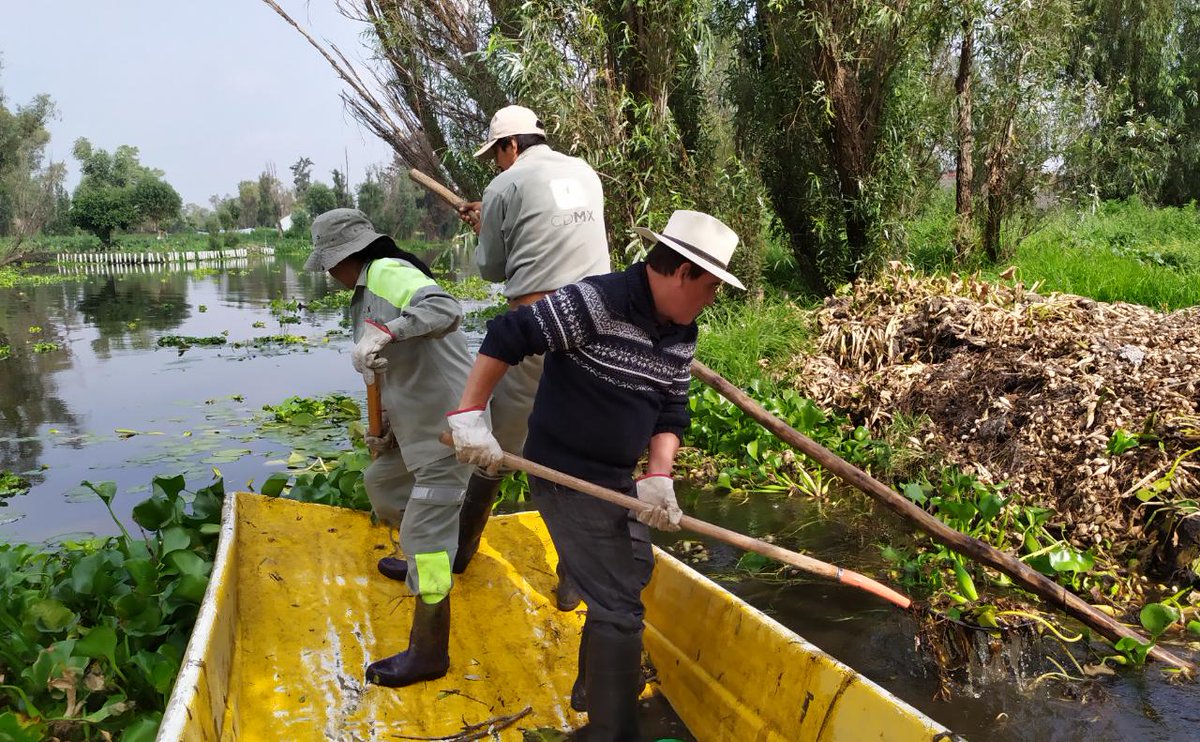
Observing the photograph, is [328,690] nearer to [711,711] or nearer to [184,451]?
[711,711]

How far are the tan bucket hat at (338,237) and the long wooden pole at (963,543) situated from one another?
53.6 inches

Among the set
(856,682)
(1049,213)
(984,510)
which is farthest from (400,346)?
(1049,213)

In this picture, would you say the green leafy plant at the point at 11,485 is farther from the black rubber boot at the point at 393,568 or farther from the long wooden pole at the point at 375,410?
the long wooden pole at the point at 375,410

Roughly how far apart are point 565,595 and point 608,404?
1.39 metres

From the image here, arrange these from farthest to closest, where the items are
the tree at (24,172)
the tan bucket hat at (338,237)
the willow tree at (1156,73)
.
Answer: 1. the tree at (24,172)
2. the willow tree at (1156,73)
3. the tan bucket hat at (338,237)

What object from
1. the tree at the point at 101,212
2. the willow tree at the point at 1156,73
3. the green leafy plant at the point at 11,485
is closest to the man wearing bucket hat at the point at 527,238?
the green leafy plant at the point at 11,485

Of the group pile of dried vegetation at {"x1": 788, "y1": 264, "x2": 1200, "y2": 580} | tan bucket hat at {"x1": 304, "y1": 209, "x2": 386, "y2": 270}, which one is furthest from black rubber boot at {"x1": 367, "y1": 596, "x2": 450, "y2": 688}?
pile of dried vegetation at {"x1": 788, "y1": 264, "x2": 1200, "y2": 580}

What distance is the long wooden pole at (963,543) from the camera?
3.46 metres

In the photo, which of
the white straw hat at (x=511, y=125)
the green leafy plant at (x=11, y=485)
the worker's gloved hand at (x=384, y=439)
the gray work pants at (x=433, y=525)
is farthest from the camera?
the green leafy plant at (x=11, y=485)

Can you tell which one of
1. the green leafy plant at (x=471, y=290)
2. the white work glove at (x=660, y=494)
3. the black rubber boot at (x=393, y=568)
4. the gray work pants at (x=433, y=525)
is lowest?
the black rubber boot at (x=393, y=568)

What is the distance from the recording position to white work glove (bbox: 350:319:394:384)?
2900 millimetres

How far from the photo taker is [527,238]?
376cm

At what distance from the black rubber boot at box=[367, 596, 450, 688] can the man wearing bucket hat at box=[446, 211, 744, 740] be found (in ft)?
2.04

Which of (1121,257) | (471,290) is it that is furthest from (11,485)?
(471,290)
